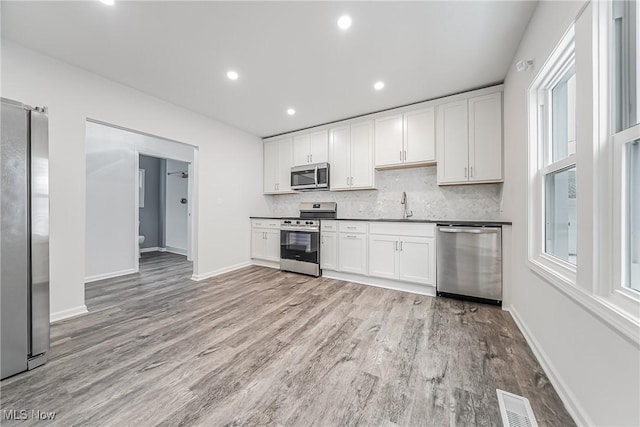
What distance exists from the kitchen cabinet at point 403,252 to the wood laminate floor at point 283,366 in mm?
384

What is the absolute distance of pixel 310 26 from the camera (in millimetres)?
1850

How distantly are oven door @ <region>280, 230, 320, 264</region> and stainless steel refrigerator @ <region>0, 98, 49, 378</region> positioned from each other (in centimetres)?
269

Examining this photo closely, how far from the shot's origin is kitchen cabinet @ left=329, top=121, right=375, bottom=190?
3588mm

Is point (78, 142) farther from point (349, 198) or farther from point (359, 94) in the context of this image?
point (349, 198)

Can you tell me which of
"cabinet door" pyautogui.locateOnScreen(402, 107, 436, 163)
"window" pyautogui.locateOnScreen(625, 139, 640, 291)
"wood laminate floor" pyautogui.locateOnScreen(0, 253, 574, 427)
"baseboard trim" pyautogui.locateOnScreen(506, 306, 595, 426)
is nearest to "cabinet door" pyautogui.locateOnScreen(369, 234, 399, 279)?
"wood laminate floor" pyautogui.locateOnScreen(0, 253, 574, 427)

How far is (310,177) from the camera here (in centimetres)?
400

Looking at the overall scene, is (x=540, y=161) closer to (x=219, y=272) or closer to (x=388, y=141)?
(x=388, y=141)

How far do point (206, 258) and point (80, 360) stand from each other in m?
2.02

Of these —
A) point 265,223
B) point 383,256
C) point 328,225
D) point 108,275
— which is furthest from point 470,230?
point 108,275

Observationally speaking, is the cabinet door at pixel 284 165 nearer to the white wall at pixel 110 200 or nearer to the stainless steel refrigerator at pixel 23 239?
the white wall at pixel 110 200

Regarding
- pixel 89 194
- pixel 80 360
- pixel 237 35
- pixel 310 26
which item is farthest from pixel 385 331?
pixel 89 194

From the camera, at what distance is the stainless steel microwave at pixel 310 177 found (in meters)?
3.89

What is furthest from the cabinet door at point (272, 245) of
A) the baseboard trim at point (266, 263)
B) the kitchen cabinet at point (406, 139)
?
the kitchen cabinet at point (406, 139)

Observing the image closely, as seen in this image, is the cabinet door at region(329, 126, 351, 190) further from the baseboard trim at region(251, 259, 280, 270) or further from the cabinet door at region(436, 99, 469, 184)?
the baseboard trim at region(251, 259, 280, 270)
